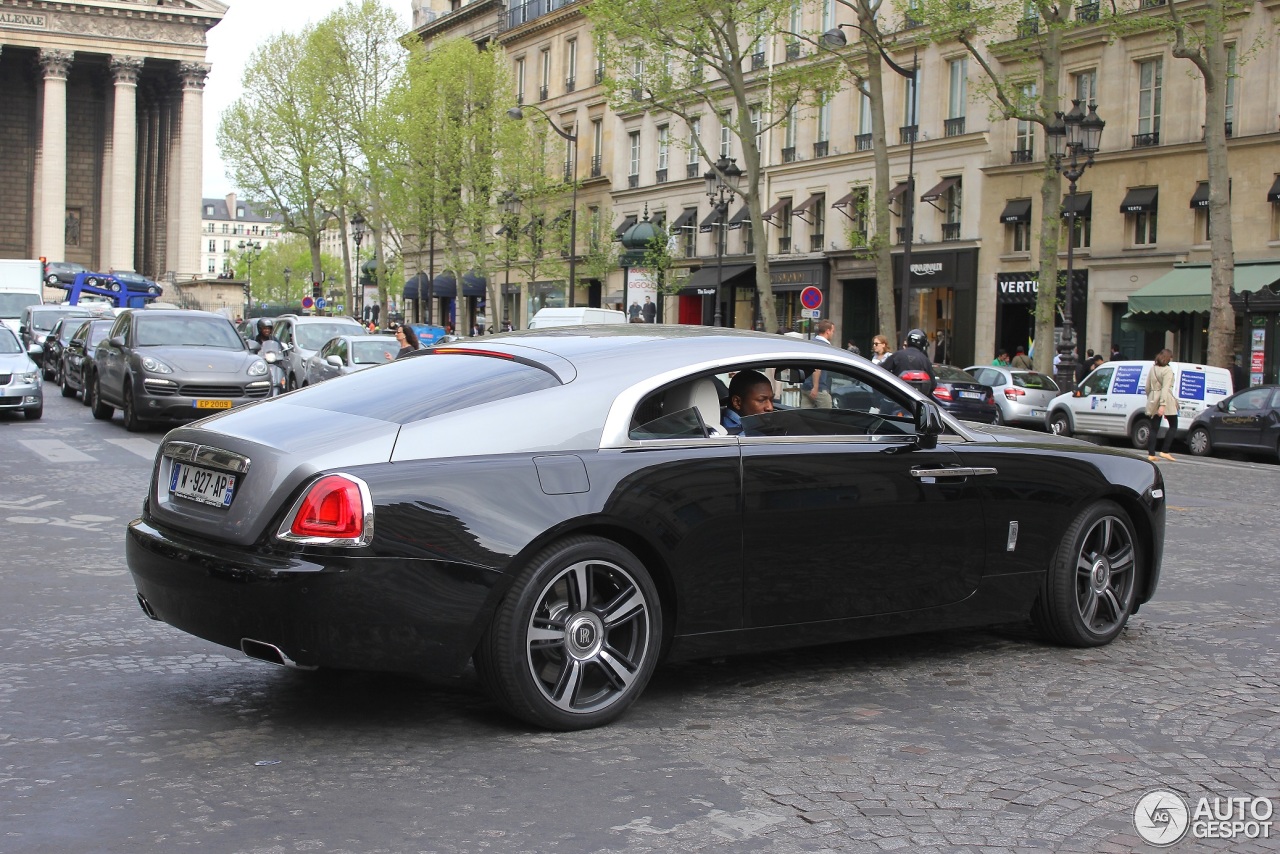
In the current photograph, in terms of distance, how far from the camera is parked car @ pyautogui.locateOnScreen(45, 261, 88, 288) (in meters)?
65.4

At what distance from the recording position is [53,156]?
246 feet

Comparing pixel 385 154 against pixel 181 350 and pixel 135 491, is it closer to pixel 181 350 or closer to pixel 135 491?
pixel 181 350

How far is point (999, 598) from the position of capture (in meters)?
6.38

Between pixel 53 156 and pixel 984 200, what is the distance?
2071 inches

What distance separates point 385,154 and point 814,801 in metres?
56.8

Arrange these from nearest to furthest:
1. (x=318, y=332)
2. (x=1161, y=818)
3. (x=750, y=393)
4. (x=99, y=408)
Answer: (x=1161, y=818)
(x=750, y=393)
(x=99, y=408)
(x=318, y=332)

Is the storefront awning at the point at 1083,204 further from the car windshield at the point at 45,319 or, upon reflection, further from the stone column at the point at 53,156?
the stone column at the point at 53,156

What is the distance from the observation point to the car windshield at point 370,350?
25.1 metres

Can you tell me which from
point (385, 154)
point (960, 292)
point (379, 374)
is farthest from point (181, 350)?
point (385, 154)

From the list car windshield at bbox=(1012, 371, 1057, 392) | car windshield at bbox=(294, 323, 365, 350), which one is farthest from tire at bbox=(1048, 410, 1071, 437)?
car windshield at bbox=(294, 323, 365, 350)

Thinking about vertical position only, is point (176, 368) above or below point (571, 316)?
below

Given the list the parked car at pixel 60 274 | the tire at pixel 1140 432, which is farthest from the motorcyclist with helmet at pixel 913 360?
the parked car at pixel 60 274

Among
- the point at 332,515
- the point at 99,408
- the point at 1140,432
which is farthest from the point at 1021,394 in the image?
the point at 332,515

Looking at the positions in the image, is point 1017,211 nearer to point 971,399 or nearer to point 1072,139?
point 1072,139
